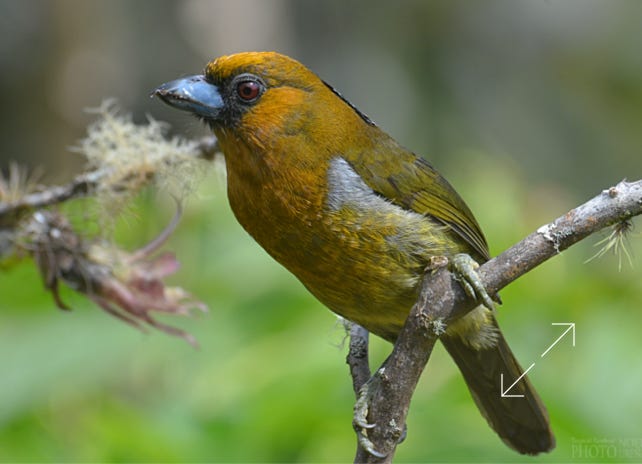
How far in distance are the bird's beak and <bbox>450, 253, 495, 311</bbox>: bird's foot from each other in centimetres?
71

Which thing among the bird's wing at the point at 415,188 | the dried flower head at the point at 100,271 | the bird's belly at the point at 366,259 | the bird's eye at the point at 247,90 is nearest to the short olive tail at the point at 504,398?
the bird's wing at the point at 415,188

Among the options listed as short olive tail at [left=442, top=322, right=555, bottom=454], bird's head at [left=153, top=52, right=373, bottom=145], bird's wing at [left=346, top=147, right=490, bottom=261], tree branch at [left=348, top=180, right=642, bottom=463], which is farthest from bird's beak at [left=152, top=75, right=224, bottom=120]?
short olive tail at [left=442, top=322, right=555, bottom=454]

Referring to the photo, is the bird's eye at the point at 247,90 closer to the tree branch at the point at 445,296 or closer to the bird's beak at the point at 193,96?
the bird's beak at the point at 193,96

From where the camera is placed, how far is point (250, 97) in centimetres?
248

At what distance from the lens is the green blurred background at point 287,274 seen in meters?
3.26

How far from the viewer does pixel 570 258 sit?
4422mm

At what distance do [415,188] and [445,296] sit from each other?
1.96 ft

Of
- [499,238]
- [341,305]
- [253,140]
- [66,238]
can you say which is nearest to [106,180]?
[66,238]

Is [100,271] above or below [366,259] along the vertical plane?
below

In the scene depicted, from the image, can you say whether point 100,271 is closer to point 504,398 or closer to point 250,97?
point 250,97

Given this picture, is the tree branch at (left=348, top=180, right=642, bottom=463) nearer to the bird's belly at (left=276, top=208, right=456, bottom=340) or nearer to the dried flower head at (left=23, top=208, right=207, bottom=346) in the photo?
the bird's belly at (left=276, top=208, right=456, bottom=340)

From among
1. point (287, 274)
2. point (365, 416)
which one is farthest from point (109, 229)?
point (287, 274)

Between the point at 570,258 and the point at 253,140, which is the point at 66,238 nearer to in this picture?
the point at 253,140

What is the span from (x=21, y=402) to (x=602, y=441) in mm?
1955
